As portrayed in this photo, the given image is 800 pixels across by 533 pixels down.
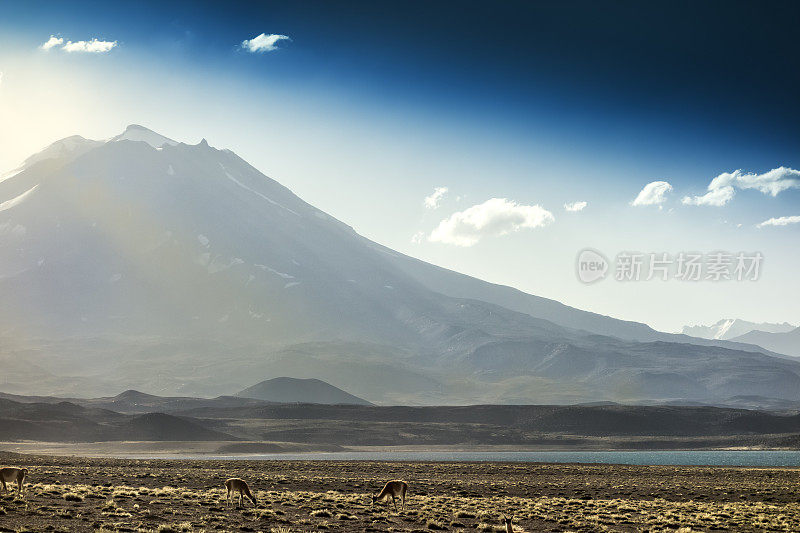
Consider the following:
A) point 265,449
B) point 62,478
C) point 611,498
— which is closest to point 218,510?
point 62,478

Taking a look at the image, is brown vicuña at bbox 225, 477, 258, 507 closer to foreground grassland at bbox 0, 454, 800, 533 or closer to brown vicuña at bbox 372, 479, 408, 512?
foreground grassland at bbox 0, 454, 800, 533

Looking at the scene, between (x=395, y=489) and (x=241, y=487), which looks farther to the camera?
→ (x=395, y=489)

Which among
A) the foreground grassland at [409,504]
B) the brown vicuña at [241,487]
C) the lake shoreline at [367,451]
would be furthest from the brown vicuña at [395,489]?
the lake shoreline at [367,451]

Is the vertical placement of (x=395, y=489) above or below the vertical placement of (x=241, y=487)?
below

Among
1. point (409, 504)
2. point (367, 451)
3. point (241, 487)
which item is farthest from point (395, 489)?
point (367, 451)

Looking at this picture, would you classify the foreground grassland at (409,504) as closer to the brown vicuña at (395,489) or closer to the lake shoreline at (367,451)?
the brown vicuña at (395,489)

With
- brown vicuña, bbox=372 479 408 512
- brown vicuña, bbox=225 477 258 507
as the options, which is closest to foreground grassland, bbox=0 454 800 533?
brown vicuña, bbox=225 477 258 507

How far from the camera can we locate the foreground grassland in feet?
95.0

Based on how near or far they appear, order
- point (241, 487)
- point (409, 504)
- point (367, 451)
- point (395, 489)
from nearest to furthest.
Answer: point (241, 487) → point (395, 489) → point (409, 504) → point (367, 451)

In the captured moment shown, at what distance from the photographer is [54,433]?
14175cm

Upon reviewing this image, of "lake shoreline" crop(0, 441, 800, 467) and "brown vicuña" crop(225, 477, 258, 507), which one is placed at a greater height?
"brown vicuña" crop(225, 477, 258, 507)

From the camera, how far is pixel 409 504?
37.2 meters

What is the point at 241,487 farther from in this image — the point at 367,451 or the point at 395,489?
the point at 367,451

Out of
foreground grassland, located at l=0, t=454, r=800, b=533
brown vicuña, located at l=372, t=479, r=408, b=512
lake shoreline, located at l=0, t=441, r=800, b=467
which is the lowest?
lake shoreline, located at l=0, t=441, r=800, b=467
